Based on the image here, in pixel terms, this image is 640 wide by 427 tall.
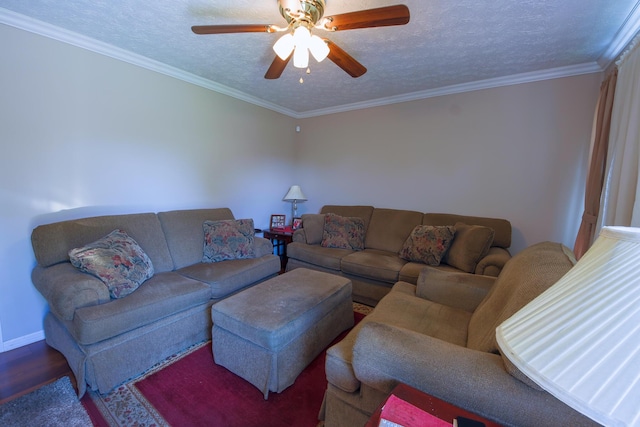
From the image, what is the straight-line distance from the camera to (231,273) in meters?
2.39

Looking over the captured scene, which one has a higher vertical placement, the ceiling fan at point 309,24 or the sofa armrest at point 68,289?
the ceiling fan at point 309,24

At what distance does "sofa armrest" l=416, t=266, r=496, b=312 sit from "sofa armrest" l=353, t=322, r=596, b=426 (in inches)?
39.6

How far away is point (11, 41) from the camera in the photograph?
1895 millimetres

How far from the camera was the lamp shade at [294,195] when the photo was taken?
416 centimetres

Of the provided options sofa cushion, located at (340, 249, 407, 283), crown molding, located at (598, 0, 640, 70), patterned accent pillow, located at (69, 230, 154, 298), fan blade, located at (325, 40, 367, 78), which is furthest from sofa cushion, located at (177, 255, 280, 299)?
crown molding, located at (598, 0, 640, 70)

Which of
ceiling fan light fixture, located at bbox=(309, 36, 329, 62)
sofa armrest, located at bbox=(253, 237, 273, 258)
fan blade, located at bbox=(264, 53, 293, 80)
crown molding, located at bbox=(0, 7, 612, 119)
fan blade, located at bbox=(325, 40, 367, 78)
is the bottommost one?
sofa armrest, located at bbox=(253, 237, 273, 258)

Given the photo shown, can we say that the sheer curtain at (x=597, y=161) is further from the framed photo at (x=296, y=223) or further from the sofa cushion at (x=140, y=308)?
the sofa cushion at (x=140, y=308)

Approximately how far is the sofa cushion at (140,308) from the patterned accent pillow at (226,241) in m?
0.48

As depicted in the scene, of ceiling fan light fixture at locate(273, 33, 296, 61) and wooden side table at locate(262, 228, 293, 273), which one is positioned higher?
ceiling fan light fixture at locate(273, 33, 296, 61)

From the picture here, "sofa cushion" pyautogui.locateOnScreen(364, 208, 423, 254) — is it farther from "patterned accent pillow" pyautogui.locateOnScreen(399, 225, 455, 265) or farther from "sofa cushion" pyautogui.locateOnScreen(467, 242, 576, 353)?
"sofa cushion" pyautogui.locateOnScreen(467, 242, 576, 353)

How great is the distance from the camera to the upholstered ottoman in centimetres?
161

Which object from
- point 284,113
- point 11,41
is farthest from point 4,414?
point 284,113

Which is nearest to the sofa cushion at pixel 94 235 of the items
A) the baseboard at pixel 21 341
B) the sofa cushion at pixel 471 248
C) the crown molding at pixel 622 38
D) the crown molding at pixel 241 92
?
the baseboard at pixel 21 341

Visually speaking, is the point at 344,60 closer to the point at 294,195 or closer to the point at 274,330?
the point at 274,330
